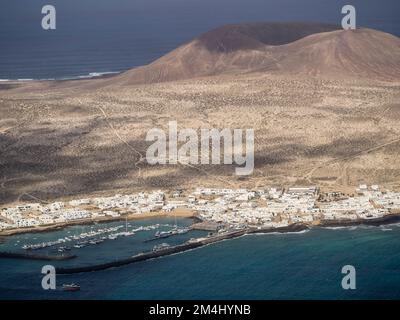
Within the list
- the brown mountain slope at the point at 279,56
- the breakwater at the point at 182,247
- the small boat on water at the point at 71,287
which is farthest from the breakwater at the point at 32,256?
the brown mountain slope at the point at 279,56

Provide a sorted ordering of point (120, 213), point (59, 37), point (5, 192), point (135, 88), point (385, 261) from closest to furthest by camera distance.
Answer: point (385, 261) < point (120, 213) < point (5, 192) < point (135, 88) < point (59, 37)

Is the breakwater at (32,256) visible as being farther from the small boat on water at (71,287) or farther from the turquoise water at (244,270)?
the small boat on water at (71,287)

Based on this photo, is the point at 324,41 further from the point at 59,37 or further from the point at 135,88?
the point at 59,37

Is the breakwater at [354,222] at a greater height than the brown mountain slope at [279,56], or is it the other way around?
the brown mountain slope at [279,56]

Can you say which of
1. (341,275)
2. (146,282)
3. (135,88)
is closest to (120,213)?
(146,282)

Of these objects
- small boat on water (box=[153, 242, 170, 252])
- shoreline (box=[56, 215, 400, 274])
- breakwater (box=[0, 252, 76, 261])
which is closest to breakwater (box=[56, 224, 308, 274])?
shoreline (box=[56, 215, 400, 274])

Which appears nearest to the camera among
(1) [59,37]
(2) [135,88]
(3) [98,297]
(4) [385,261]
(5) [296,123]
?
(3) [98,297]
